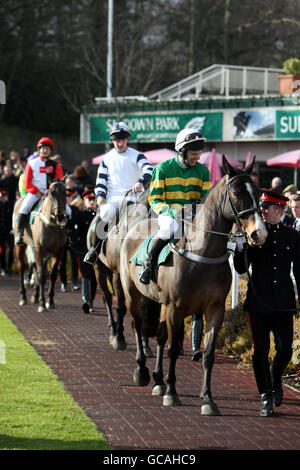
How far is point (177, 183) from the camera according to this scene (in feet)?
24.0

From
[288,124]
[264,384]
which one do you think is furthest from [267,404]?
[288,124]

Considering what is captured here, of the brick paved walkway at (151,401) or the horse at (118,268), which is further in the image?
the horse at (118,268)

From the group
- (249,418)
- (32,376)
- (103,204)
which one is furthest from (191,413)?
(103,204)

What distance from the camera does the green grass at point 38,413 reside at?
19.0 feet

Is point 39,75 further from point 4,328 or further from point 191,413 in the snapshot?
point 191,413

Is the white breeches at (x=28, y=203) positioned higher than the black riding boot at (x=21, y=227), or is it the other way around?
the white breeches at (x=28, y=203)

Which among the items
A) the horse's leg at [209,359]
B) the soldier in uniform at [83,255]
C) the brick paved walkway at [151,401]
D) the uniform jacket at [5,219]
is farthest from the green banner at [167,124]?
the horse's leg at [209,359]

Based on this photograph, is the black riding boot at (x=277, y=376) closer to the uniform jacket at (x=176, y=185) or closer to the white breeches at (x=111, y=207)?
the uniform jacket at (x=176, y=185)

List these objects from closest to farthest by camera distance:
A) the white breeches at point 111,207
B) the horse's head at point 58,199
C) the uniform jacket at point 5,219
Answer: the white breeches at point 111,207, the horse's head at point 58,199, the uniform jacket at point 5,219

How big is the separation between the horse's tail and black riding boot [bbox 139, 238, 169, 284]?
0.83m

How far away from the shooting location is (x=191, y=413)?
6801 mm

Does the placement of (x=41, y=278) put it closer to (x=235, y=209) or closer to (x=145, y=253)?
(x=145, y=253)

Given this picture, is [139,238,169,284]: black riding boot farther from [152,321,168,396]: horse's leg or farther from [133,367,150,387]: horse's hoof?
[133,367,150,387]: horse's hoof

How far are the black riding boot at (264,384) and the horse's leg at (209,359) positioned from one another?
0.38 meters
